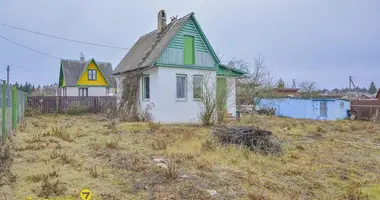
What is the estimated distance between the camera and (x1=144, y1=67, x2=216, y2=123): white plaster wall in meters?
14.2

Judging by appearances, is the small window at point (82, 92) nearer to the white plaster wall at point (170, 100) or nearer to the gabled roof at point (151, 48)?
the gabled roof at point (151, 48)

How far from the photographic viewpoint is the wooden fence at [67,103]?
66.9ft

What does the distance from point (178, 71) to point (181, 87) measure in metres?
0.90

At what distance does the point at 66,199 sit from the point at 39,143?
475cm

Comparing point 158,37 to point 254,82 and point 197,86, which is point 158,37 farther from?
point 254,82

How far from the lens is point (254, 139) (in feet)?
25.8

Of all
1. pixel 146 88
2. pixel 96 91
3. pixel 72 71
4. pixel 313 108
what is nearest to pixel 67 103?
pixel 146 88

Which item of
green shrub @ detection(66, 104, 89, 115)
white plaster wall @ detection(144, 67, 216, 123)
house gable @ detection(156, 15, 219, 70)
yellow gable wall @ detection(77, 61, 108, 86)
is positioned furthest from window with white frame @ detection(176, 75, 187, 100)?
yellow gable wall @ detection(77, 61, 108, 86)

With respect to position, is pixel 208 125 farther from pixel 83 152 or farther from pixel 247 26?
pixel 247 26

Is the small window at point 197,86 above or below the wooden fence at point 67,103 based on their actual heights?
above

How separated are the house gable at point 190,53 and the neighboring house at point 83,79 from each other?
2075 centimetres

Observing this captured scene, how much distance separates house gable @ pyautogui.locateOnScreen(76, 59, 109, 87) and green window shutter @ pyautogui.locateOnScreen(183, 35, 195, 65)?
20712 mm

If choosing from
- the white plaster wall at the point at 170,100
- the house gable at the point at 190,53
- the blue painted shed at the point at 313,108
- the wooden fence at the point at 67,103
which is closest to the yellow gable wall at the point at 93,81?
the wooden fence at the point at 67,103

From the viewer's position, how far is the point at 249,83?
73.9ft
